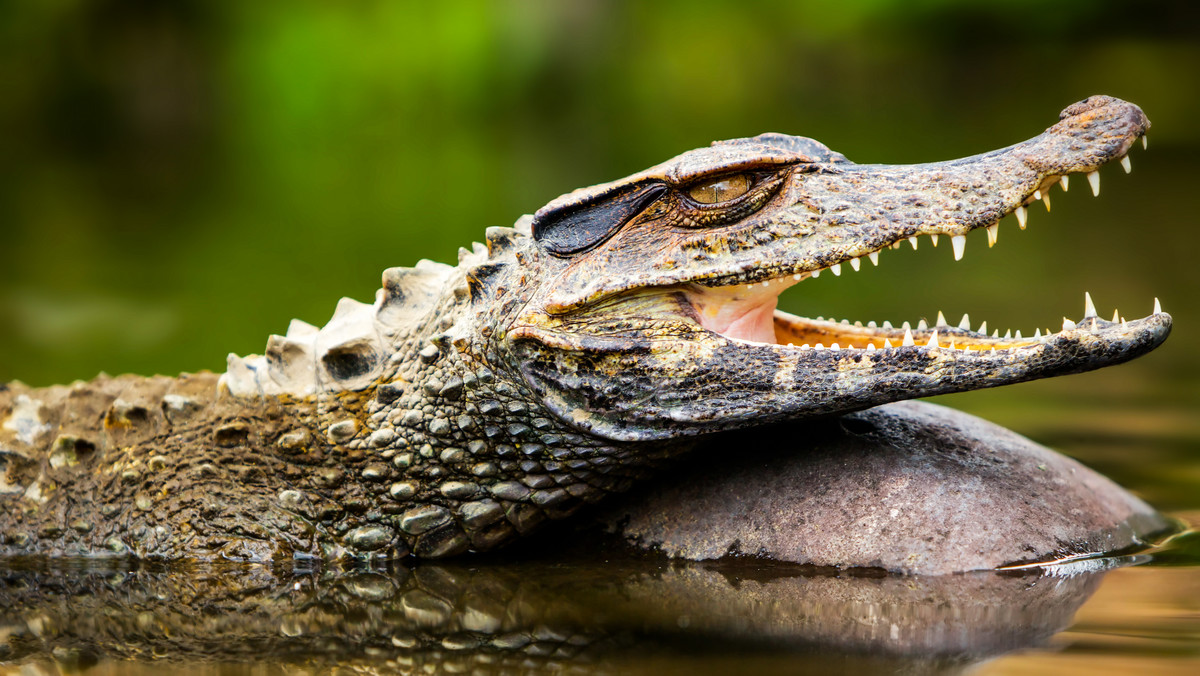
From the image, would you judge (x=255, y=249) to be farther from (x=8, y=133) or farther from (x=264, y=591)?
(x=8, y=133)

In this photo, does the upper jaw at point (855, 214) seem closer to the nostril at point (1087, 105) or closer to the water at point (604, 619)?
the nostril at point (1087, 105)

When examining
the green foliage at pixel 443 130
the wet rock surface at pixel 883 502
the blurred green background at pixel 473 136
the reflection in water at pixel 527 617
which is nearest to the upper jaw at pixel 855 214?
the wet rock surface at pixel 883 502

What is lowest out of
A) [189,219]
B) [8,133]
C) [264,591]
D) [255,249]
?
[264,591]

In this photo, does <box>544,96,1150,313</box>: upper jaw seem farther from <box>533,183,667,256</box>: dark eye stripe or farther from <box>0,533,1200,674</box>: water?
<box>0,533,1200,674</box>: water

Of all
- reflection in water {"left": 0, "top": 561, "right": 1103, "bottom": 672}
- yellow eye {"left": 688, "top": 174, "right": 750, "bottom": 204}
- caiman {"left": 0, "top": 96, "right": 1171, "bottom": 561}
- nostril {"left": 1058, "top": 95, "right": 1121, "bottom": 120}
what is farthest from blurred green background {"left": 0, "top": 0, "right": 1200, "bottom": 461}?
yellow eye {"left": 688, "top": 174, "right": 750, "bottom": 204}

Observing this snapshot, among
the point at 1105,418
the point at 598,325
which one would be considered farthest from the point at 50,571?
the point at 1105,418

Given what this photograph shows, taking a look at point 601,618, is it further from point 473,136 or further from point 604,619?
point 473,136
